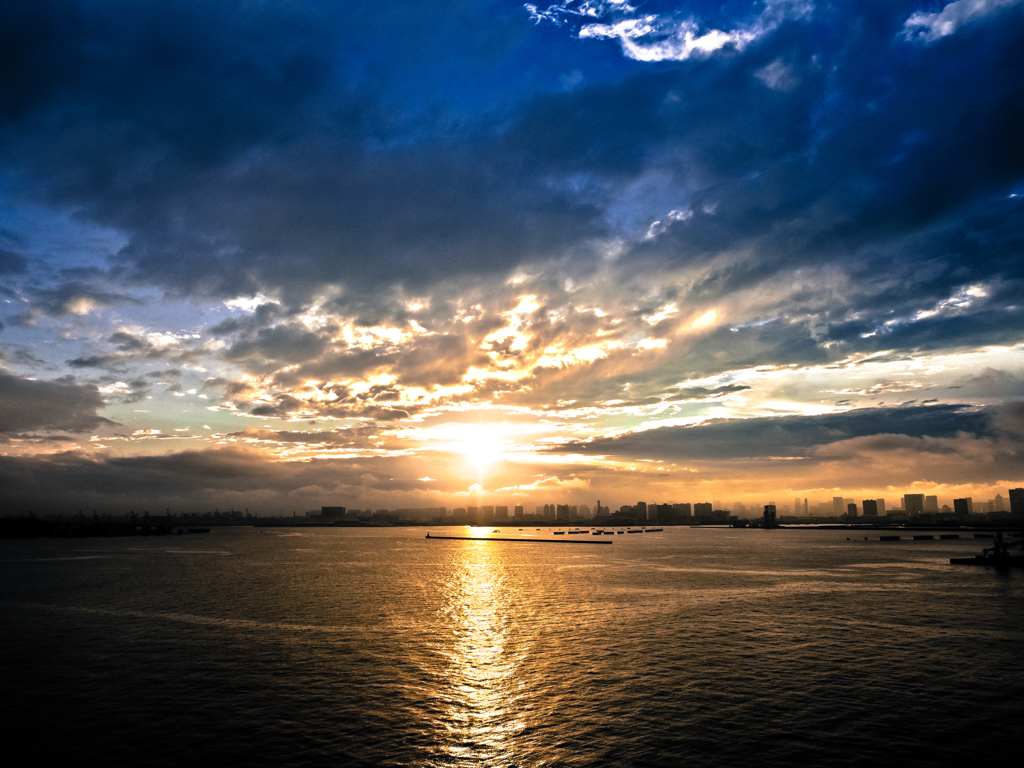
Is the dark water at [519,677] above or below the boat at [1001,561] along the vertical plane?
above

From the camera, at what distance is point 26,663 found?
44531mm

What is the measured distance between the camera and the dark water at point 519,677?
2931 centimetres

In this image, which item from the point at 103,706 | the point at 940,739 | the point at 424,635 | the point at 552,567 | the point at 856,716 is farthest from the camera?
the point at 552,567

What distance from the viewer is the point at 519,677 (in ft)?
136

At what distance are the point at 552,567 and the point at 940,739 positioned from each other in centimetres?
10778

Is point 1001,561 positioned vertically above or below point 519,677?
below

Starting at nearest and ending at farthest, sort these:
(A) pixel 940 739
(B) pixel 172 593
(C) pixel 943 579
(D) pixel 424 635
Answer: (A) pixel 940 739 < (D) pixel 424 635 < (B) pixel 172 593 < (C) pixel 943 579

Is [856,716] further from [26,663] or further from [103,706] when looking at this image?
[26,663]

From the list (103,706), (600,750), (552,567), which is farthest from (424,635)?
(552,567)

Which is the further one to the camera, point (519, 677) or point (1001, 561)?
point (1001, 561)

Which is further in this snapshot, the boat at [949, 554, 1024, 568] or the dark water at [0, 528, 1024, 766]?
the boat at [949, 554, 1024, 568]

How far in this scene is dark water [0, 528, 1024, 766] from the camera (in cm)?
2931

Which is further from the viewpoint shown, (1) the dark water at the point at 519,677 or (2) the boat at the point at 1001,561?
(2) the boat at the point at 1001,561

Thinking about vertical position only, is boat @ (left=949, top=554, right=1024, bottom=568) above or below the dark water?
below
